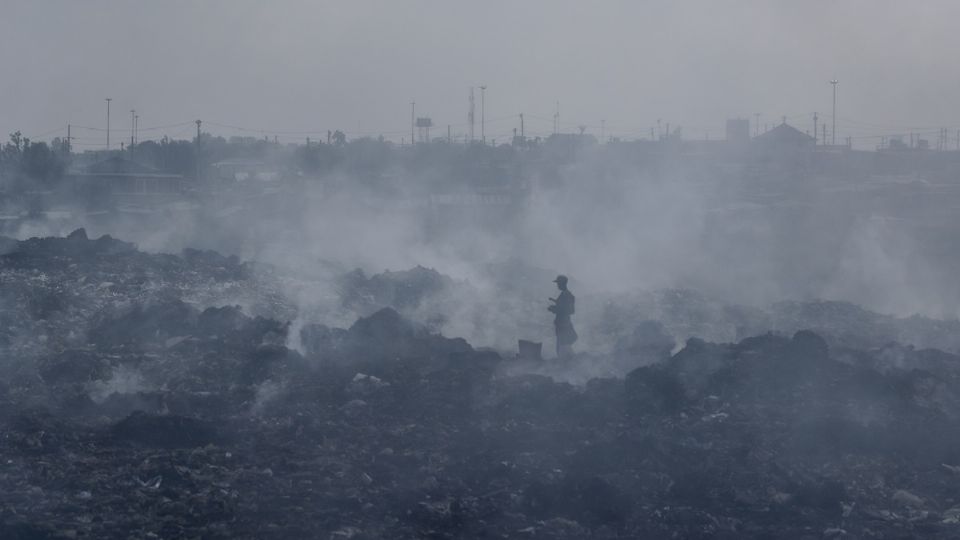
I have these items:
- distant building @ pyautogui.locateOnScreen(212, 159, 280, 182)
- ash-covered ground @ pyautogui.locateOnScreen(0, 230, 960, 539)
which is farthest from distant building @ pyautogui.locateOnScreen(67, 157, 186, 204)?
ash-covered ground @ pyautogui.locateOnScreen(0, 230, 960, 539)

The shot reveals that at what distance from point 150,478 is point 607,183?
25.4m

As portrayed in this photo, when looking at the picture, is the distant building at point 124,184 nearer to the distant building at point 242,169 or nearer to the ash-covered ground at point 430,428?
the distant building at point 242,169

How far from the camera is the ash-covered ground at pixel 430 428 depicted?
7637 millimetres

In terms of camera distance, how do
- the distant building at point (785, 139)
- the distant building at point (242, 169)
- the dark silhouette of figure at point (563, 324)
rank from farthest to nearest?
the distant building at point (242, 169), the distant building at point (785, 139), the dark silhouette of figure at point (563, 324)

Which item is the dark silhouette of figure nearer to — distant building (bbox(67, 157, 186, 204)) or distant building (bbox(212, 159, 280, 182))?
distant building (bbox(67, 157, 186, 204))

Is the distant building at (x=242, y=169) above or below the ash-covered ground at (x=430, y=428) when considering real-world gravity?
above

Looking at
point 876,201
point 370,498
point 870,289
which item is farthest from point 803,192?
point 370,498

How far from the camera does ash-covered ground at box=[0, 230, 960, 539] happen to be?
764 centimetres

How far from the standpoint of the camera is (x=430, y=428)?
9.65 m

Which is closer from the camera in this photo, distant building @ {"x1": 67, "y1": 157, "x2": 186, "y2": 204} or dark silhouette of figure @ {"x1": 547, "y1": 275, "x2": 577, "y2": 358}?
dark silhouette of figure @ {"x1": 547, "y1": 275, "x2": 577, "y2": 358}

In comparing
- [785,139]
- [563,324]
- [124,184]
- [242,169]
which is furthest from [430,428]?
[242,169]

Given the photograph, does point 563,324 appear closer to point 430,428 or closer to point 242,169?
point 430,428

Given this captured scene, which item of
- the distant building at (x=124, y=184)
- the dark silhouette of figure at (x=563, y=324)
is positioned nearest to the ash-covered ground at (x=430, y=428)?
the dark silhouette of figure at (x=563, y=324)

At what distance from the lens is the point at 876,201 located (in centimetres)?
3038
